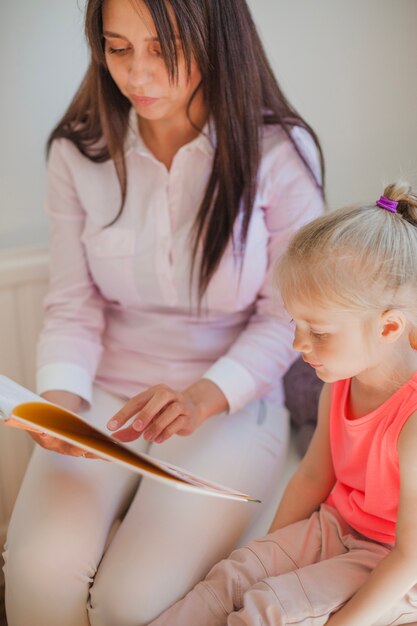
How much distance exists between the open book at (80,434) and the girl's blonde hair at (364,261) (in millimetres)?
254

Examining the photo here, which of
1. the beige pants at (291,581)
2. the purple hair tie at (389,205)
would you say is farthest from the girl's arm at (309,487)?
the purple hair tie at (389,205)

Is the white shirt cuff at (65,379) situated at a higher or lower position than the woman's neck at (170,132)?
lower

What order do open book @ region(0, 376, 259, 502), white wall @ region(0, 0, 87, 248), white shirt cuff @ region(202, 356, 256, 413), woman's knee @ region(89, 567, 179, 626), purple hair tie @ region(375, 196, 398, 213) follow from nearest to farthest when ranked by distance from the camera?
open book @ region(0, 376, 259, 502)
purple hair tie @ region(375, 196, 398, 213)
woman's knee @ region(89, 567, 179, 626)
white shirt cuff @ region(202, 356, 256, 413)
white wall @ region(0, 0, 87, 248)

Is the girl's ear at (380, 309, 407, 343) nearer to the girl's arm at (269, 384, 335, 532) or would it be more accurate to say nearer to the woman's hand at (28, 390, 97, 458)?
the girl's arm at (269, 384, 335, 532)

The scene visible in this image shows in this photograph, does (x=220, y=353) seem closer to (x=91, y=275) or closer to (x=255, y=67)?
(x=91, y=275)

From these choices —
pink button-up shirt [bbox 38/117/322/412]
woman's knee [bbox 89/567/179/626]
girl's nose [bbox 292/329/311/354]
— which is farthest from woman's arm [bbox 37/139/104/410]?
girl's nose [bbox 292/329/311/354]

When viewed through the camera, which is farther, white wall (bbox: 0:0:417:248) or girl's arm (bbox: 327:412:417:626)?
white wall (bbox: 0:0:417:248)

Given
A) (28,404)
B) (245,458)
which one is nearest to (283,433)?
(245,458)

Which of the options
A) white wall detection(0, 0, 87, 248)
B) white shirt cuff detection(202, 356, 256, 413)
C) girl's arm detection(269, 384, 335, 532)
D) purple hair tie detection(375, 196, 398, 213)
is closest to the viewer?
purple hair tie detection(375, 196, 398, 213)

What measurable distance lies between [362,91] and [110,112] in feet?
1.77

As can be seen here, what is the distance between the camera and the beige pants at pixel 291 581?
934 mm

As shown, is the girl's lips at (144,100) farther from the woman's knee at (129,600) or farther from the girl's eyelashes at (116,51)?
the woman's knee at (129,600)

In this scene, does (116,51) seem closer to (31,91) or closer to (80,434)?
(31,91)

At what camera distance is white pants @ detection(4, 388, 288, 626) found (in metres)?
1.06
